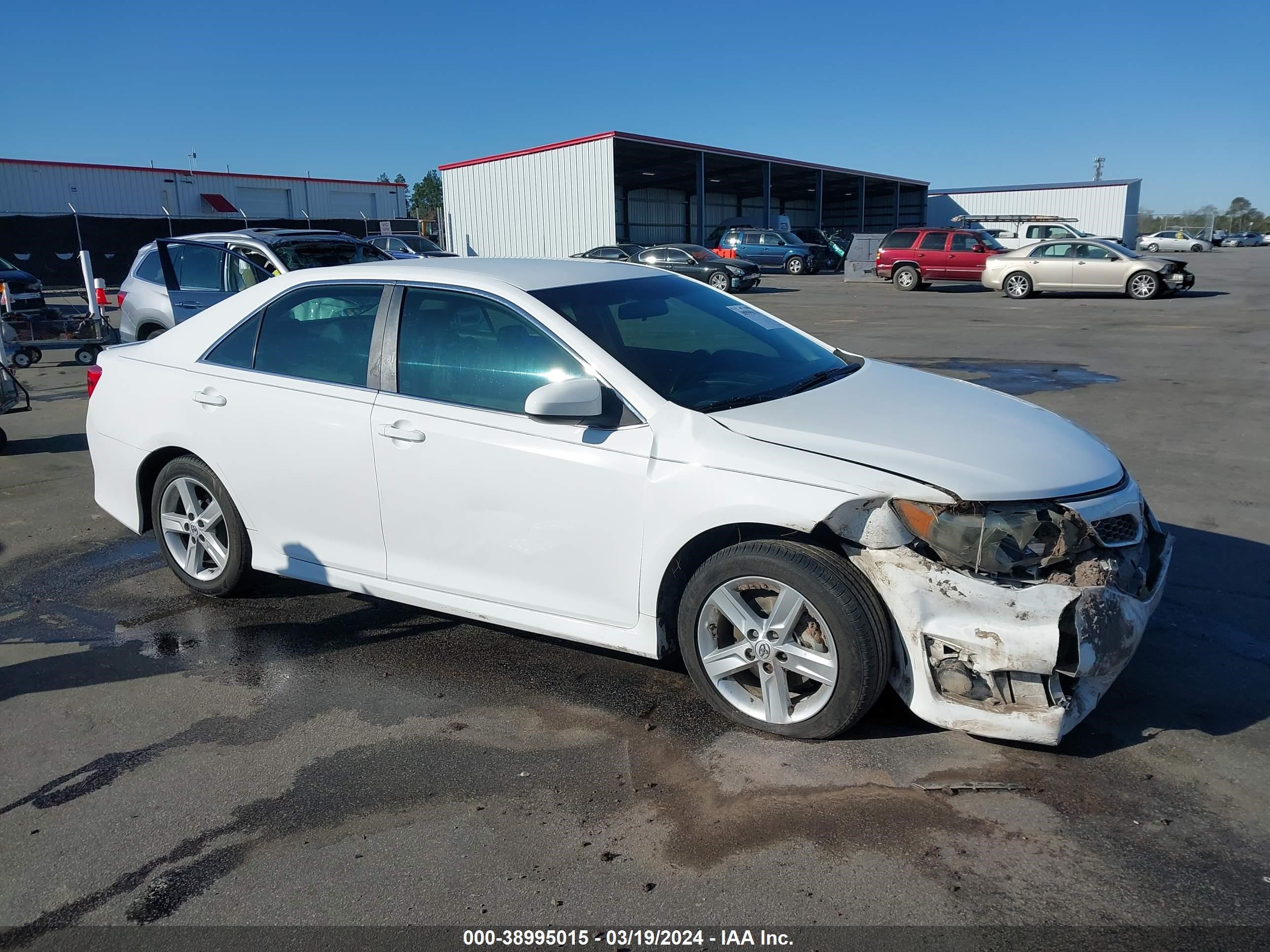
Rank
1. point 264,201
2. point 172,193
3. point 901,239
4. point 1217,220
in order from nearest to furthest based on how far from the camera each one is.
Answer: point 901,239, point 172,193, point 264,201, point 1217,220

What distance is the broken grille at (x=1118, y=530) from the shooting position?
10.9ft

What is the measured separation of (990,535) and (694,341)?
64.6 inches

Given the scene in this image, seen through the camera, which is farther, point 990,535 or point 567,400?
point 567,400

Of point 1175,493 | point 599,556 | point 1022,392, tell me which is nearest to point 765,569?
point 599,556

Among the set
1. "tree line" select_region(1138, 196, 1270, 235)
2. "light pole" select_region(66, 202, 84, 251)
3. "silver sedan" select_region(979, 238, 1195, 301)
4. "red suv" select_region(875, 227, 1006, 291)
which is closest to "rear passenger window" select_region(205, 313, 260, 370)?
"silver sedan" select_region(979, 238, 1195, 301)

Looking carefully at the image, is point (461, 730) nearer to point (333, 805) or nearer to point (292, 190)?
point (333, 805)

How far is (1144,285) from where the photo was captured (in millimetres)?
23234

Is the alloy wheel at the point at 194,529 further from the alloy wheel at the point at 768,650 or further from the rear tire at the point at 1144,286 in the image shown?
the rear tire at the point at 1144,286

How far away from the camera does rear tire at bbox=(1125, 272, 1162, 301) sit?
2311 centimetres

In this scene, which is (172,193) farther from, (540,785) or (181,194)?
(540,785)

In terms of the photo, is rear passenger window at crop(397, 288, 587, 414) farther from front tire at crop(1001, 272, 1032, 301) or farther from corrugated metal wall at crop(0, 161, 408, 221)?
corrugated metal wall at crop(0, 161, 408, 221)

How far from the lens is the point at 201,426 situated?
468 centimetres

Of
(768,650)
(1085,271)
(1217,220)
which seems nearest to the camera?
(768,650)

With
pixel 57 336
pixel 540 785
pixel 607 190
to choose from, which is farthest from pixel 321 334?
pixel 607 190
